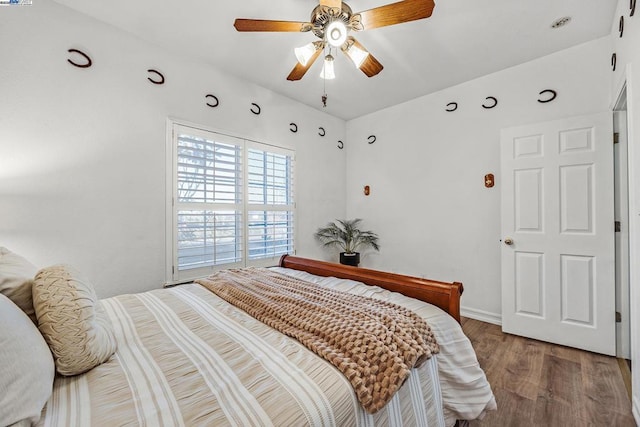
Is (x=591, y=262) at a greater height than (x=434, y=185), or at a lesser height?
lesser

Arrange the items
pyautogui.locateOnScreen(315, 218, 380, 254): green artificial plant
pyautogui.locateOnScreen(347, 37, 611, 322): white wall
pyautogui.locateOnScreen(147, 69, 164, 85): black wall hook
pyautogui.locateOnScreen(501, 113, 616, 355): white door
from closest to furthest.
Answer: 1. pyautogui.locateOnScreen(501, 113, 616, 355): white door
2. pyautogui.locateOnScreen(147, 69, 164, 85): black wall hook
3. pyautogui.locateOnScreen(347, 37, 611, 322): white wall
4. pyautogui.locateOnScreen(315, 218, 380, 254): green artificial plant

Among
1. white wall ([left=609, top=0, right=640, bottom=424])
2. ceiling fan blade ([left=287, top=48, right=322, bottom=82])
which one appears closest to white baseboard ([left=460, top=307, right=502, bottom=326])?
white wall ([left=609, top=0, right=640, bottom=424])

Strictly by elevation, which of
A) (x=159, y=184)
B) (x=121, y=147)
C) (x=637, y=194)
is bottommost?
(x=637, y=194)

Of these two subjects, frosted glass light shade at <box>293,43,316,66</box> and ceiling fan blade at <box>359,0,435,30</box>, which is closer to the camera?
ceiling fan blade at <box>359,0,435,30</box>

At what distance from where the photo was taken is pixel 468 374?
128 centimetres

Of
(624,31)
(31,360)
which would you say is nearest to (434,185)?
(624,31)

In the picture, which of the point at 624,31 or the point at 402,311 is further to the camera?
the point at 624,31

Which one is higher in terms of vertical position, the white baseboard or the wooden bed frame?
the wooden bed frame

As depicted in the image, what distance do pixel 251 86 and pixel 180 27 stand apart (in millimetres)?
963

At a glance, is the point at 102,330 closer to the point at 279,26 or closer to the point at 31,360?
the point at 31,360

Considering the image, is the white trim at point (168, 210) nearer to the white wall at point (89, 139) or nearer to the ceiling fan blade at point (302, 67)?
the white wall at point (89, 139)

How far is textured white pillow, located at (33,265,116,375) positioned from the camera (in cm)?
85

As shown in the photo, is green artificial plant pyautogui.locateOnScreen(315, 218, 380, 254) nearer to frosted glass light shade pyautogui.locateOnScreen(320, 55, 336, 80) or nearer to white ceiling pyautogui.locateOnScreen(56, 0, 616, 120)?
white ceiling pyautogui.locateOnScreen(56, 0, 616, 120)

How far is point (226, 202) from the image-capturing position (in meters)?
2.88
